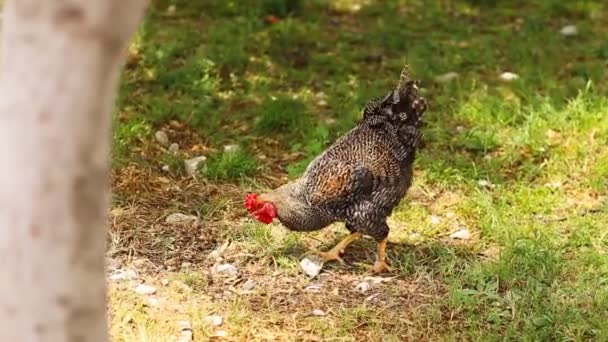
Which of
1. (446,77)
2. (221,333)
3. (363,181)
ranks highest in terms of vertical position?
(363,181)

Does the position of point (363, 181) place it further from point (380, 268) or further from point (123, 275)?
point (123, 275)

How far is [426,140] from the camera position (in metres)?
5.95

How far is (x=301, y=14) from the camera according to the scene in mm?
8031

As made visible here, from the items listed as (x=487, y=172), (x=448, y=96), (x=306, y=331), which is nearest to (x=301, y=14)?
(x=448, y=96)

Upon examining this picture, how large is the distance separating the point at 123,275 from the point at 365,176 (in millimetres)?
1179

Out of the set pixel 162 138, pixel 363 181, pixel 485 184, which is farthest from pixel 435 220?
pixel 162 138

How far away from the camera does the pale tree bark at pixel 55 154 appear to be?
2.20 m

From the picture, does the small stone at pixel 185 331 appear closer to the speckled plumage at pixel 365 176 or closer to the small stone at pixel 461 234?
the speckled plumage at pixel 365 176

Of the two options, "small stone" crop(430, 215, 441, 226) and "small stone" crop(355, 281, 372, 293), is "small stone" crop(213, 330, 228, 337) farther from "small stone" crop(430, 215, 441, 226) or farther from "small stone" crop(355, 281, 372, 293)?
"small stone" crop(430, 215, 441, 226)

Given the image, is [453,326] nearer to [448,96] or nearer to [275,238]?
[275,238]

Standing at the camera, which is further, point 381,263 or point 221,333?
point 381,263

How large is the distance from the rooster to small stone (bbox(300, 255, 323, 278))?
40 mm

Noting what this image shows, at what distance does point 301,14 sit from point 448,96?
1.95 meters

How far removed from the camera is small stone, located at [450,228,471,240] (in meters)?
4.95
